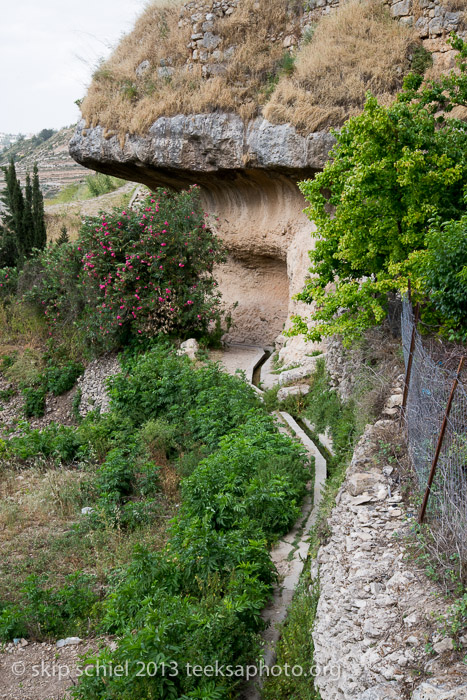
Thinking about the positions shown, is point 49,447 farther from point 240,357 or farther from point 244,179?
point 244,179

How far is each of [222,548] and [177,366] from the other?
6843 millimetres

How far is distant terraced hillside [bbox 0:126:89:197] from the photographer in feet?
157

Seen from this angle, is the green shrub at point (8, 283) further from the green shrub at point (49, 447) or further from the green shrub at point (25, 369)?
the green shrub at point (49, 447)

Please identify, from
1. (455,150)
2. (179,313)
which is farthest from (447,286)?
(179,313)

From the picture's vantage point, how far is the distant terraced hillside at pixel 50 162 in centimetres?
4781

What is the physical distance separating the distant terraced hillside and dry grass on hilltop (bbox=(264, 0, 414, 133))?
99.0 feet

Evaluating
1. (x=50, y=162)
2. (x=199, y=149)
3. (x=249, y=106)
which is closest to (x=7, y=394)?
(x=199, y=149)

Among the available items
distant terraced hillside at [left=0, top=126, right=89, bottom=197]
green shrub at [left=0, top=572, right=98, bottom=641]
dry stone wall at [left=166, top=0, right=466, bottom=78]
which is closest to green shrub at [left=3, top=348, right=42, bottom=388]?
dry stone wall at [left=166, top=0, right=466, bottom=78]

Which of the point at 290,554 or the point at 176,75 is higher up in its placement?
the point at 176,75

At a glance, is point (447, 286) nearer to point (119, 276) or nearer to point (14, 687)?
→ point (14, 687)

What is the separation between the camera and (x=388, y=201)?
8.05 meters

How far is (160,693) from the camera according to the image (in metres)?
4.09

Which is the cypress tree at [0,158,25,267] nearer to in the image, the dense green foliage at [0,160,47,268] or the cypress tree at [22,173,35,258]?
the dense green foliage at [0,160,47,268]

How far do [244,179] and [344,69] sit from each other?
150 inches
